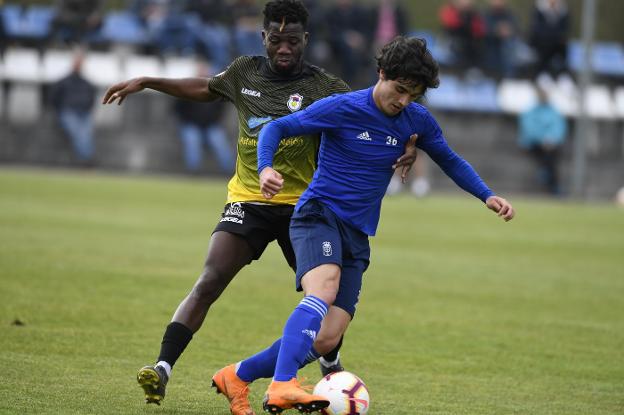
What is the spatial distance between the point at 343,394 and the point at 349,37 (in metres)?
22.0

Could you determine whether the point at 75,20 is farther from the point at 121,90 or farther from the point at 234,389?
the point at 234,389

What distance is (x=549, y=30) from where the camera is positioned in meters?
29.2

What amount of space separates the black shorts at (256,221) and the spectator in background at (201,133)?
786 inches

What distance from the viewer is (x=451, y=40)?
1152 inches

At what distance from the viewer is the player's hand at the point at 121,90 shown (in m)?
7.47

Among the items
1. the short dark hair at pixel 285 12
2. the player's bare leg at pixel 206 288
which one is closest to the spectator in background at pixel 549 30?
the short dark hair at pixel 285 12

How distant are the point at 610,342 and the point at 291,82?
442 cm

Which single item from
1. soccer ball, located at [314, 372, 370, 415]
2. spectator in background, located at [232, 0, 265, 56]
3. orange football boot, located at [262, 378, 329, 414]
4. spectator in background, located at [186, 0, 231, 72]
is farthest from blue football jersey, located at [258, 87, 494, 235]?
spectator in background, located at [186, 0, 231, 72]

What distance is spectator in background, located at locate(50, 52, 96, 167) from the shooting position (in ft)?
88.2

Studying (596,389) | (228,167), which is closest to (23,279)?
(596,389)

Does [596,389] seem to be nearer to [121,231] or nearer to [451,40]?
[121,231]

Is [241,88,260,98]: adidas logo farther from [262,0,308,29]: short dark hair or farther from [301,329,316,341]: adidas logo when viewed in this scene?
[301,329,316,341]: adidas logo

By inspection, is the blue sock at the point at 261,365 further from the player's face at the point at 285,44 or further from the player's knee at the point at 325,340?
the player's face at the point at 285,44

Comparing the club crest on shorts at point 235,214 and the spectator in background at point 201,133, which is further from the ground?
the club crest on shorts at point 235,214
